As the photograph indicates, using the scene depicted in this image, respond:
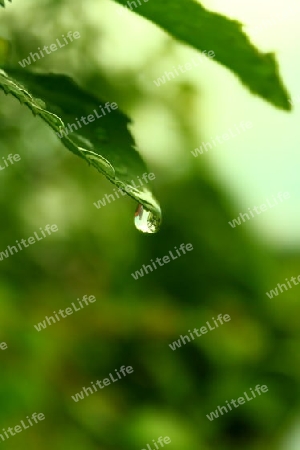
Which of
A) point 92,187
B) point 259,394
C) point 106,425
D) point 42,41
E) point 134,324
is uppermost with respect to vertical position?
point 42,41

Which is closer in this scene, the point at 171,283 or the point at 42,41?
the point at 42,41

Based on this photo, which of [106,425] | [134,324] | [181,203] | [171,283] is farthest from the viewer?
[181,203]

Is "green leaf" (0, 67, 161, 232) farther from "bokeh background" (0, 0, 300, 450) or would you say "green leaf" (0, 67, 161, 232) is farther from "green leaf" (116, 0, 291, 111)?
"bokeh background" (0, 0, 300, 450)

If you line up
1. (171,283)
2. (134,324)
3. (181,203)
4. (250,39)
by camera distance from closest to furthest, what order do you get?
(250,39) < (134,324) < (171,283) < (181,203)

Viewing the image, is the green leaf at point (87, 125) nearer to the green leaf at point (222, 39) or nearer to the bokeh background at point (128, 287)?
the green leaf at point (222, 39)

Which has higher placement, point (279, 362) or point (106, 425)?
point (106, 425)

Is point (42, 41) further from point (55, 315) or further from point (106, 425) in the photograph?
point (106, 425)

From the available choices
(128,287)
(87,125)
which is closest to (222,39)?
(87,125)

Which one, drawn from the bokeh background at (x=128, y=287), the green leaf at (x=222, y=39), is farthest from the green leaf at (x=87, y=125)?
the bokeh background at (x=128, y=287)

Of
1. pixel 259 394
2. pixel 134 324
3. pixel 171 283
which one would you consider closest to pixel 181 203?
pixel 171 283
